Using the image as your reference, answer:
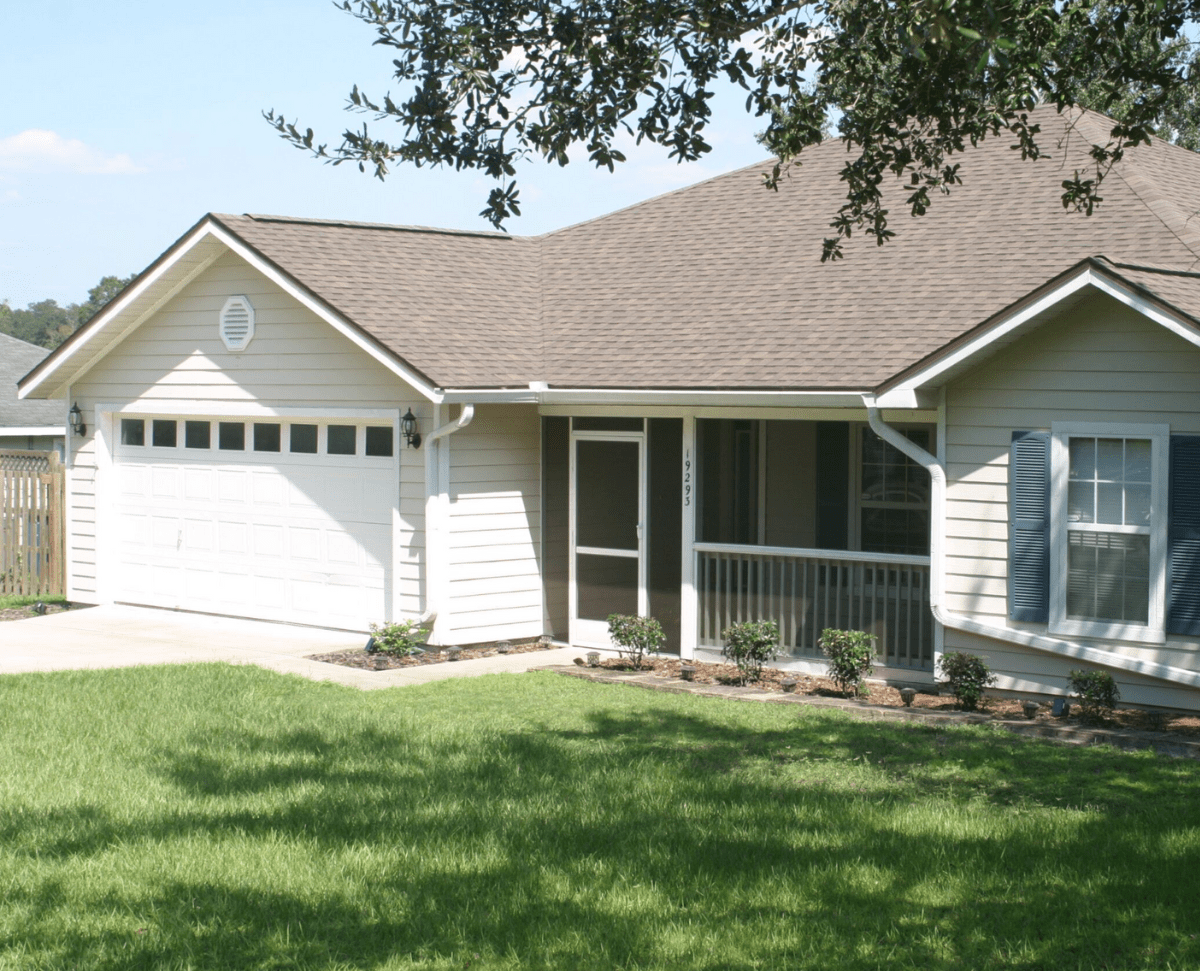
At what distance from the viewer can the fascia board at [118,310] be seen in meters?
16.5

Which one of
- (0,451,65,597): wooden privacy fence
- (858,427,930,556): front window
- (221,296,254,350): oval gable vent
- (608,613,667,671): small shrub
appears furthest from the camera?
(0,451,65,597): wooden privacy fence

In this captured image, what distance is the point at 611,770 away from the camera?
9.21 meters

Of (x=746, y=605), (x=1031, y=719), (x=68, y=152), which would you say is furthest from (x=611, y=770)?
(x=68, y=152)

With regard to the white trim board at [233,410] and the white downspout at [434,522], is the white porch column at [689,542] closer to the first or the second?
the white downspout at [434,522]

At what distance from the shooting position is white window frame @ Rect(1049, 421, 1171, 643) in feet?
36.7

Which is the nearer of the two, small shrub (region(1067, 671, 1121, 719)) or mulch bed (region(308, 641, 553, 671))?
small shrub (region(1067, 671, 1121, 719))

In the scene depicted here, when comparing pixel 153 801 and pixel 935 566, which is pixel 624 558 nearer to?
pixel 935 566

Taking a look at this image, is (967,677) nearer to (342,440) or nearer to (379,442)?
(379,442)

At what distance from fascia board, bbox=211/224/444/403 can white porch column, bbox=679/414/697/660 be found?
99.8 inches

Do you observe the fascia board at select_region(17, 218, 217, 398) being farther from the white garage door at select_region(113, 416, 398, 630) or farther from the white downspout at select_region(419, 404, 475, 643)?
the white downspout at select_region(419, 404, 475, 643)

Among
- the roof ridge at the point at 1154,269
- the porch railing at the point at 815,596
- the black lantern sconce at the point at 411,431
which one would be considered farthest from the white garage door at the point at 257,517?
the roof ridge at the point at 1154,269

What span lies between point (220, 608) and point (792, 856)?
37.8 ft

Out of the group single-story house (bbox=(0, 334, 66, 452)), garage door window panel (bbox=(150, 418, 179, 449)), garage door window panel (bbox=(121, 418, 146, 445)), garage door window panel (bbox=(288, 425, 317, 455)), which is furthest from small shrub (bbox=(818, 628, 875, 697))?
single-story house (bbox=(0, 334, 66, 452))

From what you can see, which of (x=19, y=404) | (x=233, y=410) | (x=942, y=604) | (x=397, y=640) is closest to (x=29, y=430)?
(x=19, y=404)
